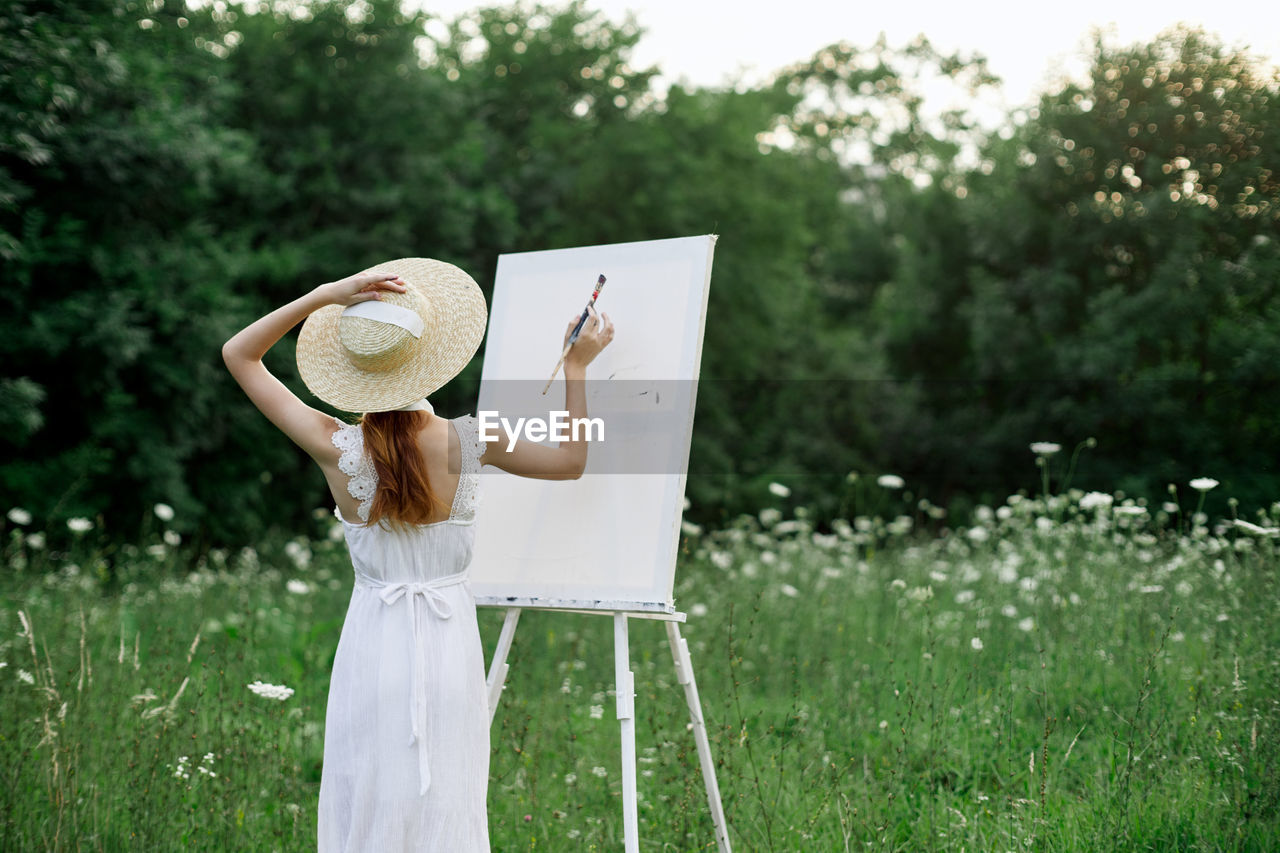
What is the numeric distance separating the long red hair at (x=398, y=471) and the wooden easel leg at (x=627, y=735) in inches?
25.4

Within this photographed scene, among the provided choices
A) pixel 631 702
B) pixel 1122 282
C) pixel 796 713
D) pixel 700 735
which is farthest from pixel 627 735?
pixel 1122 282

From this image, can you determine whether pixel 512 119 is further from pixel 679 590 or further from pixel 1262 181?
pixel 679 590

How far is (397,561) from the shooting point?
2.44 meters

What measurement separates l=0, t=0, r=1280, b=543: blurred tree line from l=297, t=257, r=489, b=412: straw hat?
4.95 meters

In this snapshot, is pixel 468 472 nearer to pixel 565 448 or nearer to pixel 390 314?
pixel 565 448

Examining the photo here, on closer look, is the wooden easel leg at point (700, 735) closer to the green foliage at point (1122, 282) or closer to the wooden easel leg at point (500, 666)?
the wooden easel leg at point (500, 666)

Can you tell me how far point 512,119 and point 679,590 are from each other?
563 inches

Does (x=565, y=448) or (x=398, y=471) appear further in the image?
(x=565, y=448)

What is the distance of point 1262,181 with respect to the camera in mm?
12812

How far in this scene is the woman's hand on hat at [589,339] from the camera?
2.89m

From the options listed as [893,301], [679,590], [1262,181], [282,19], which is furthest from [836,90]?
[679,590]

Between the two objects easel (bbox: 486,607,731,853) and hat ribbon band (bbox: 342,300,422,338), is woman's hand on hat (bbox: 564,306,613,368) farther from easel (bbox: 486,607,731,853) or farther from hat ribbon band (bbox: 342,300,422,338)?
easel (bbox: 486,607,731,853)

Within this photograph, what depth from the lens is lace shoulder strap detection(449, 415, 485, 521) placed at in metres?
2.43

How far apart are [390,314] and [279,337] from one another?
290 mm
